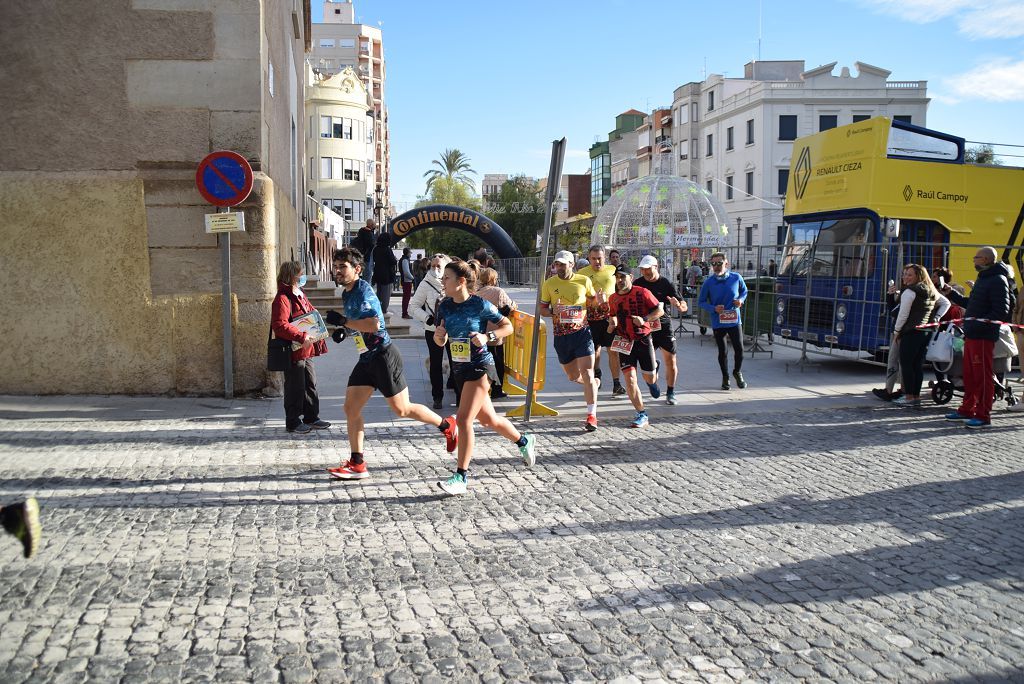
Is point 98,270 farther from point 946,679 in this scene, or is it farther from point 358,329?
point 946,679

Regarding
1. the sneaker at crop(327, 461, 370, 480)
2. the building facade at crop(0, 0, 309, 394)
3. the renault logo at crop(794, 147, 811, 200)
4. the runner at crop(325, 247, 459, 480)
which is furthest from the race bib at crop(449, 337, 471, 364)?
the renault logo at crop(794, 147, 811, 200)

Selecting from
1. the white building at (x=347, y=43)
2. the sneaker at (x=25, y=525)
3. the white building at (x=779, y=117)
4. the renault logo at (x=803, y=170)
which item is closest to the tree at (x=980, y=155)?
the white building at (x=779, y=117)

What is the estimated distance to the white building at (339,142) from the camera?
63.1 metres

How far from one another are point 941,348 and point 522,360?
491cm

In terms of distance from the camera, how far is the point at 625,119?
8662 cm

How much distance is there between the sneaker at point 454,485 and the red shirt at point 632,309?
148 inches

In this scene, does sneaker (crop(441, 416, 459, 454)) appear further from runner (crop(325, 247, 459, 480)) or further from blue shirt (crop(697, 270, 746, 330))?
blue shirt (crop(697, 270, 746, 330))

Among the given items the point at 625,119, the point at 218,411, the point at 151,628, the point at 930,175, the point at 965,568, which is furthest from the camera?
the point at 625,119

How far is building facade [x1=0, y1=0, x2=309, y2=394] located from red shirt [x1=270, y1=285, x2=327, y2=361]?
2040mm

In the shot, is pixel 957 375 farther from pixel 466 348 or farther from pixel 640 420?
pixel 466 348

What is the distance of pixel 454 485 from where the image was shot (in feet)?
21.4

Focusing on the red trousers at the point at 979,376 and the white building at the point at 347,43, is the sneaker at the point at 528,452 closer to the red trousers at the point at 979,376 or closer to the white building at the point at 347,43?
the red trousers at the point at 979,376

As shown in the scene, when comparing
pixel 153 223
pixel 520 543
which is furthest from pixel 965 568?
pixel 153 223

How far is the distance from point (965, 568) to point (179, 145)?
9.22m
